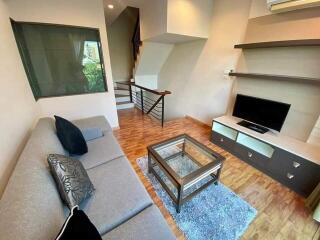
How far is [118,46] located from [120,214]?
210 inches

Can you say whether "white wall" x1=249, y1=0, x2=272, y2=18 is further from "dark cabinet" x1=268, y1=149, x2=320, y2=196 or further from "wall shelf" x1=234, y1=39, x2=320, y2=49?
"dark cabinet" x1=268, y1=149, x2=320, y2=196

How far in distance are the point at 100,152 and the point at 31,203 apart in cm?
97

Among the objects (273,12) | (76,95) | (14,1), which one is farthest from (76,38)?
(273,12)

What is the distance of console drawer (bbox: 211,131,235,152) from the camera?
8.07 feet

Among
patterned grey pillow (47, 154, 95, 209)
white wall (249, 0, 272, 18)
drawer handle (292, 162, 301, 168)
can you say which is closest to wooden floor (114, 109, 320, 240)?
drawer handle (292, 162, 301, 168)

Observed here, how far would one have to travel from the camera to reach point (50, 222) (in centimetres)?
77

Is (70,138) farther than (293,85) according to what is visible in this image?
No

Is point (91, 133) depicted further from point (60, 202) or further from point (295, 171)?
point (295, 171)

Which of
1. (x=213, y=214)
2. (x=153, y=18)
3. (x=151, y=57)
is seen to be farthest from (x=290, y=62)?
(x=151, y=57)

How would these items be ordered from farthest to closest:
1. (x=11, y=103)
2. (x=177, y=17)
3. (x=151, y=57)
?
1. (x=151, y=57)
2. (x=177, y=17)
3. (x=11, y=103)

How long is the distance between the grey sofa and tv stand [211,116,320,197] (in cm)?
178

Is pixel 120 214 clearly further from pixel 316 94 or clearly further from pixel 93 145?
pixel 316 94

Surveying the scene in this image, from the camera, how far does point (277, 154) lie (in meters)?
1.90

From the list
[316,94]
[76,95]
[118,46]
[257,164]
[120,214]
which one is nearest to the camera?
[120,214]
